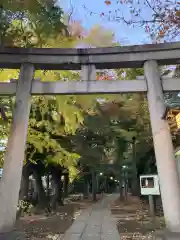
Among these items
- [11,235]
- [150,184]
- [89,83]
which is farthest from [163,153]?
[150,184]

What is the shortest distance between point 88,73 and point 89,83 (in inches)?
12.9

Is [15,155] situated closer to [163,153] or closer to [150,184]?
[163,153]

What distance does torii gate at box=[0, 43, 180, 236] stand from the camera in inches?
227

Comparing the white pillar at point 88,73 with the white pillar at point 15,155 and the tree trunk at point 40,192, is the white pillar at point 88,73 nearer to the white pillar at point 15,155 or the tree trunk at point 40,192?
the white pillar at point 15,155

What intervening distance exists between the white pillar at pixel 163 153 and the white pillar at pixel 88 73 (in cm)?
131

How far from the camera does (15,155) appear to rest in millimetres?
5742

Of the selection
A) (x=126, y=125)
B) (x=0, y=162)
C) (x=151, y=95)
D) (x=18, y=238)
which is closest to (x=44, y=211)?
(x=126, y=125)

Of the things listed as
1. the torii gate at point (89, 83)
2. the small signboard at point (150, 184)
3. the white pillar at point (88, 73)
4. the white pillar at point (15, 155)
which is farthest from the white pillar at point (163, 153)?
the small signboard at point (150, 184)

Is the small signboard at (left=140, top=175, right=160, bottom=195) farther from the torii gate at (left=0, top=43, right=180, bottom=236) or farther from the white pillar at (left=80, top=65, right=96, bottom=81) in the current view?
the white pillar at (left=80, top=65, right=96, bottom=81)

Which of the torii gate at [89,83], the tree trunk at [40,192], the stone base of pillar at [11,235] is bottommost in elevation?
the stone base of pillar at [11,235]

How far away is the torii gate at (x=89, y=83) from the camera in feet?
18.9

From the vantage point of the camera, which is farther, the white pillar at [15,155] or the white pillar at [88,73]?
the white pillar at [88,73]

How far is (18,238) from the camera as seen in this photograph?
5.30 m

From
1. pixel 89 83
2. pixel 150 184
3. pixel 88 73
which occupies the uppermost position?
pixel 88 73
